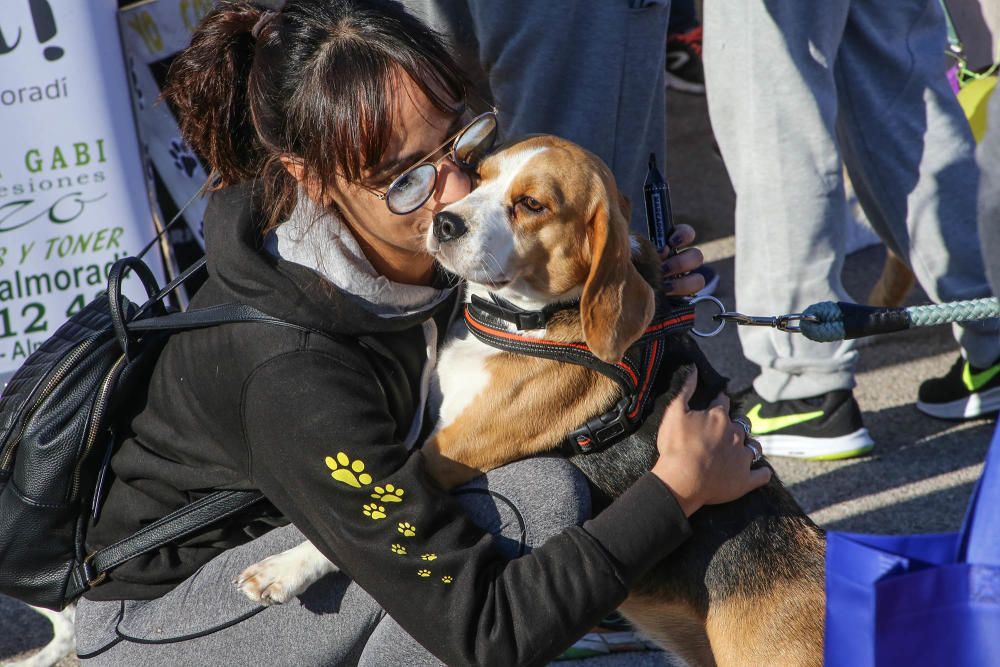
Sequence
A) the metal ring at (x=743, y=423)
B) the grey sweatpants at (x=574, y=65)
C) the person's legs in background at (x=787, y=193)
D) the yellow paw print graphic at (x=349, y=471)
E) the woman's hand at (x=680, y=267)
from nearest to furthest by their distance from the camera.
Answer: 1. the yellow paw print graphic at (x=349, y=471)
2. the metal ring at (x=743, y=423)
3. the woman's hand at (x=680, y=267)
4. the grey sweatpants at (x=574, y=65)
5. the person's legs in background at (x=787, y=193)

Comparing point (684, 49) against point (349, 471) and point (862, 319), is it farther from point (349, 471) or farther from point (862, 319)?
point (349, 471)

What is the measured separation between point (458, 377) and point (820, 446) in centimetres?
174

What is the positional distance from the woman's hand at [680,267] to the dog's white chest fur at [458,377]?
0.47 metres

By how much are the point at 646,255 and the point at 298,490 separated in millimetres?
950

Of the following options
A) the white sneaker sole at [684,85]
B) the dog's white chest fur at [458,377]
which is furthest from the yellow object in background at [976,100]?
the white sneaker sole at [684,85]

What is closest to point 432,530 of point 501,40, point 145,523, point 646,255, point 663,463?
point 663,463

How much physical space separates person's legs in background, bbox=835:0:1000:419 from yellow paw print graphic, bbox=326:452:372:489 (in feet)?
7.95

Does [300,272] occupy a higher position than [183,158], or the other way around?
[300,272]

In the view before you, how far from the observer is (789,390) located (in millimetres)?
3451

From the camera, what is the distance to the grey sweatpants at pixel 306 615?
6.37 feet

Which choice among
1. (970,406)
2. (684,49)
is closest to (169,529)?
(970,406)

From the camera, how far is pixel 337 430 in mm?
1750

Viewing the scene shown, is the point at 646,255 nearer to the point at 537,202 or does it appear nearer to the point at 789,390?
the point at 537,202

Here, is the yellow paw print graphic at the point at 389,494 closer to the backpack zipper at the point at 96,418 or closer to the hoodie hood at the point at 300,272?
the hoodie hood at the point at 300,272
